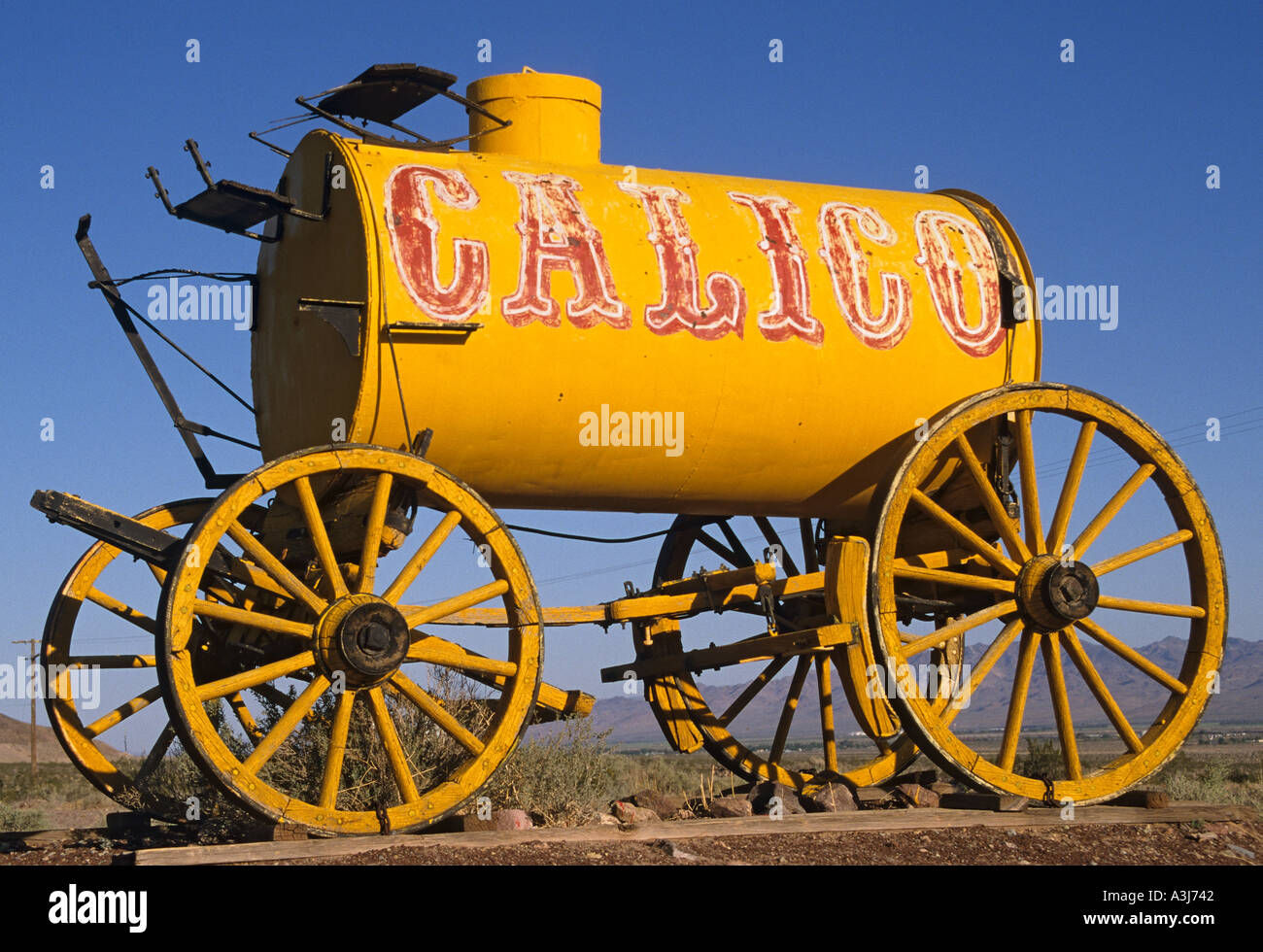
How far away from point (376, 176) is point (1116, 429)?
5210mm

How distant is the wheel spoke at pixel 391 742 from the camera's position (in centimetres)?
820

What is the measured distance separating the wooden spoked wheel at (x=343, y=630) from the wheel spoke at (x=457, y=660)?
0.01 meters

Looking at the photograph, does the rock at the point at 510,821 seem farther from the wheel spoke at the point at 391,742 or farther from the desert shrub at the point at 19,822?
the desert shrub at the point at 19,822

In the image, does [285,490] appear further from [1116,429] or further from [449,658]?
[1116,429]

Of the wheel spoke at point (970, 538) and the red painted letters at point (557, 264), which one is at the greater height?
the red painted letters at point (557, 264)

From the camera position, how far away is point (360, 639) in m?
8.09

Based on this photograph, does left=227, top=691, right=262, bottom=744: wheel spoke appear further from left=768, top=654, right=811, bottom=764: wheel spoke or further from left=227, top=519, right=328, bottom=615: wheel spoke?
left=768, top=654, right=811, bottom=764: wheel spoke

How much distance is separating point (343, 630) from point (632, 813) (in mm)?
2748

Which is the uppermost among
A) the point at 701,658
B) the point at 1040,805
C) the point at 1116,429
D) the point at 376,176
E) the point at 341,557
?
the point at 376,176

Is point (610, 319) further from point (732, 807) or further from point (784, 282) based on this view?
point (732, 807)

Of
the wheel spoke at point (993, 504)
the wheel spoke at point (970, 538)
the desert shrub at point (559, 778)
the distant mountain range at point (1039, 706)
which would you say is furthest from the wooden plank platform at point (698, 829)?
the distant mountain range at point (1039, 706)

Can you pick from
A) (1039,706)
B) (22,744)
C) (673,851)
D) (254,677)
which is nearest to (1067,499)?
(673,851)

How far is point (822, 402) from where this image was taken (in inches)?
378

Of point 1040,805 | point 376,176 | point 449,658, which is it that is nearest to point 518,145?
point 376,176
